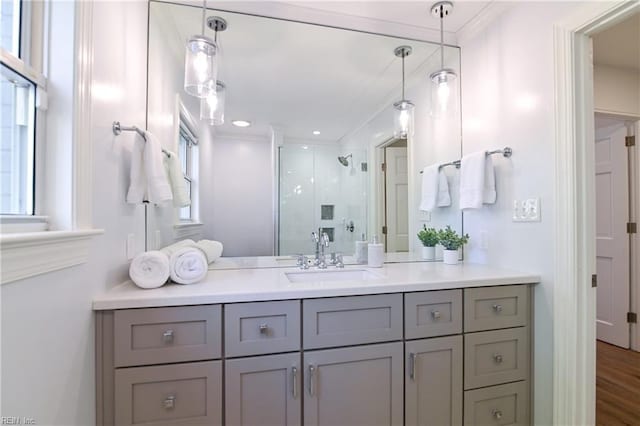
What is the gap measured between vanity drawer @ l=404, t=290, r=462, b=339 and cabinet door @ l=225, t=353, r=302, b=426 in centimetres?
54

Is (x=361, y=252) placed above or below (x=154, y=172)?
below

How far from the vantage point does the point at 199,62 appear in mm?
1443

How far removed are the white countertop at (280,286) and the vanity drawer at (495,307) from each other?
Result: 0.04m

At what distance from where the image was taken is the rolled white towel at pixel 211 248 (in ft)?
5.56

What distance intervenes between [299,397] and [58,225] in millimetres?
1067

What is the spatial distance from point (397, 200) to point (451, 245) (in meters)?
0.47

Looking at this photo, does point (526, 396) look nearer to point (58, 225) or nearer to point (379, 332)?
point (379, 332)

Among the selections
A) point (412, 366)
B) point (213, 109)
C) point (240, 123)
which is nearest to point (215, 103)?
point (213, 109)

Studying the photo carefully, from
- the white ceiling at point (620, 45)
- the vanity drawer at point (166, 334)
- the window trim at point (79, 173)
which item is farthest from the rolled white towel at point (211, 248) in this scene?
the white ceiling at point (620, 45)

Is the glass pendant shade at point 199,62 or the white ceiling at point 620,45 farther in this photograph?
the white ceiling at point 620,45

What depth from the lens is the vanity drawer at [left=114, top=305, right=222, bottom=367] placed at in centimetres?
110

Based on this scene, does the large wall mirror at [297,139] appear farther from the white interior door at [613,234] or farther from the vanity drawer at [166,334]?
the white interior door at [613,234]

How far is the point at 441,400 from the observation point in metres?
1.39

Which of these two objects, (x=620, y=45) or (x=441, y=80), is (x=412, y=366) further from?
(x=620, y=45)
